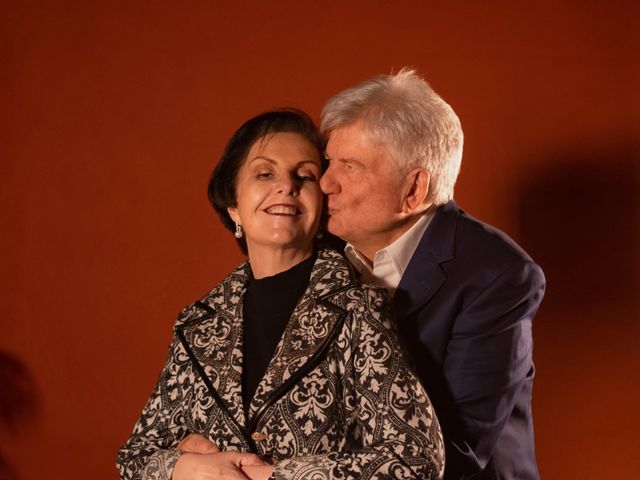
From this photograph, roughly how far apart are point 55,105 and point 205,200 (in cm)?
66

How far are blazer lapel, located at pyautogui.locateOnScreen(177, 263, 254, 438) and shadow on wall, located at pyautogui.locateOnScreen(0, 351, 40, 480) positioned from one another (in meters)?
1.38

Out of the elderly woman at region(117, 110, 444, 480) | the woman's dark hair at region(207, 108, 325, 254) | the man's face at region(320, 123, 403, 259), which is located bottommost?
the elderly woman at region(117, 110, 444, 480)

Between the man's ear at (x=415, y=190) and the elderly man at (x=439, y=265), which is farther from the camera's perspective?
the man's ear at (x=415, y=190)

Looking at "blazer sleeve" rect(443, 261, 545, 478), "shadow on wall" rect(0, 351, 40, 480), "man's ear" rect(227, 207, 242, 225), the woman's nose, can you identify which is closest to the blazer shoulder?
"man's ear" rect(227, 207, 242, 225)

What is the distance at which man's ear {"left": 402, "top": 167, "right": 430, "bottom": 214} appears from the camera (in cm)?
210

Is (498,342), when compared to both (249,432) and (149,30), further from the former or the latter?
(149,30)

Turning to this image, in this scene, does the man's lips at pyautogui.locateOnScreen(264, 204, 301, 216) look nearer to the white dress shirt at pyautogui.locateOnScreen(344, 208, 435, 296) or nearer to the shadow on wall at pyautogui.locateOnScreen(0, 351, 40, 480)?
the white dress shirt at pyautogui.locateOnScreen(344, 208, 435, 296)

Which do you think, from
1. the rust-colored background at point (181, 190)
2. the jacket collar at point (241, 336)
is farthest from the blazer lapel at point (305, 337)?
the rust-colored background at point (181, 190)

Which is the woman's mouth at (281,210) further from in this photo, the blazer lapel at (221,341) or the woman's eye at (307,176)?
the blazer lapel at (221,341)

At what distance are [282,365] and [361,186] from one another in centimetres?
53

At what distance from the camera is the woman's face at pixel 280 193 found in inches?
74.2

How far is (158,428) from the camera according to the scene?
1913 mm

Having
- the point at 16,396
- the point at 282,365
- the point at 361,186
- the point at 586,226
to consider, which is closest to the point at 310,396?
the point at 282,365

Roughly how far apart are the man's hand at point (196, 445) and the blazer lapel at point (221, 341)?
0.24ft
